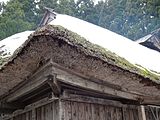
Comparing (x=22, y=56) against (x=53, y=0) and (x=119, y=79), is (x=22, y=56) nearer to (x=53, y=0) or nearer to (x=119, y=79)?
(x=119, y=79)

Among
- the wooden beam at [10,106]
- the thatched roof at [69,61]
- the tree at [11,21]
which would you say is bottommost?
the wooden beam at [10,106]

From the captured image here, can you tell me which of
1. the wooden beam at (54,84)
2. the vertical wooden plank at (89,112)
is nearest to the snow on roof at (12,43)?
the wooden beam at (54,84)

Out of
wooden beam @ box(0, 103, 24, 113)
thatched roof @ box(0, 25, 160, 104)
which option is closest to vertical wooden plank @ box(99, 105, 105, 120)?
thatched roof @ box(0, 25, 160, 104)

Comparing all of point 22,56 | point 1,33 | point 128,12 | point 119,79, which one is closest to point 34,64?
point 22,56

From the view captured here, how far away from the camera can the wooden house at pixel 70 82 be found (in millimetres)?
4848

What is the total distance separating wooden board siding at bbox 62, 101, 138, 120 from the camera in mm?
5622

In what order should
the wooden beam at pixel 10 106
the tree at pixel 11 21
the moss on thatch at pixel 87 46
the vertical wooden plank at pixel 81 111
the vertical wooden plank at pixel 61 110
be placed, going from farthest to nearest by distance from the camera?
the tree at pixel 11 21, the wooden beam at pixel 10 106, the vertical wooden plank at pixel 81 111, the vertical wooden plank at pixel 61 110, the moss on thatch at pixel 87 46

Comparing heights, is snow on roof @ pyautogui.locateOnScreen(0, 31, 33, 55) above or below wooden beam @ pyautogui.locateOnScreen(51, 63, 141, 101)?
above

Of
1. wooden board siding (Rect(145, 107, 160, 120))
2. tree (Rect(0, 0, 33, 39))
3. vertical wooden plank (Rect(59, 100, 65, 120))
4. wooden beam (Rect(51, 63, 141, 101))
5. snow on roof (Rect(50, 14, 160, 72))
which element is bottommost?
vertical wooden plank (Rect(59, 100, 65, 120))

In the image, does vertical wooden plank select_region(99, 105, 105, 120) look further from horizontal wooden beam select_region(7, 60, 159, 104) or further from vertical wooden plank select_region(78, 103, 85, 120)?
vertical wooden plank select_region(78, 103, 85, 120)

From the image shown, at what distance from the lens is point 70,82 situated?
535 centimetres

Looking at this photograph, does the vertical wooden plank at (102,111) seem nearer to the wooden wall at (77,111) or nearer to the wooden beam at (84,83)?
the wooden wall at (77,111)

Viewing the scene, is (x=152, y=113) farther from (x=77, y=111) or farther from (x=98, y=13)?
(x=98, y=13)

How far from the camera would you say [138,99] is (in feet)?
21.6
